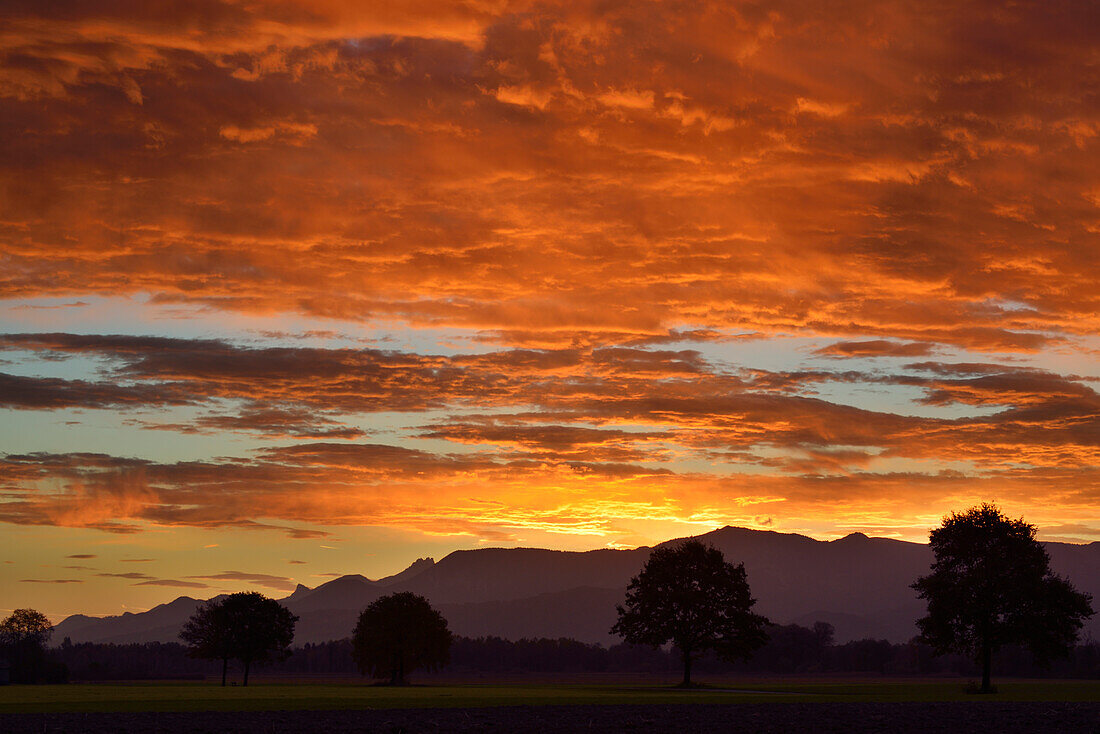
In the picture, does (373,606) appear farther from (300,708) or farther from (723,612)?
(300,708)

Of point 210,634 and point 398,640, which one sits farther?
point 210,634

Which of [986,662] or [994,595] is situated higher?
[994,595]

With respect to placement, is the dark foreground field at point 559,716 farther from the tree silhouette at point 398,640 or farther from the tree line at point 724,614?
the tree silhouette at point 398,640

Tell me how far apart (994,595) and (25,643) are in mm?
163505

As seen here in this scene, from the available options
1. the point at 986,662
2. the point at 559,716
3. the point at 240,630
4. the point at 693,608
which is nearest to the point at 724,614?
the point at 693,608

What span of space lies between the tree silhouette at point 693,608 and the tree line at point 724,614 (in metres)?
0.10

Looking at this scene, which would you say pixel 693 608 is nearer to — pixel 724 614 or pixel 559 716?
pixel 724 614

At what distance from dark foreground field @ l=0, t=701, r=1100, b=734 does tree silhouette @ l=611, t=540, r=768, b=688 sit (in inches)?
1750

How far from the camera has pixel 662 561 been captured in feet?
356

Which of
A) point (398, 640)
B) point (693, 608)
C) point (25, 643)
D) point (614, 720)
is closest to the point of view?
point (614, 720)

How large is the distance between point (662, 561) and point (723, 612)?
317 inches

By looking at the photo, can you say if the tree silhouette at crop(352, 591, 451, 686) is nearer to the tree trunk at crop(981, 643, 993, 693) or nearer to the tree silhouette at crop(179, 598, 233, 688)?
the tree silhouette at crop(179, 598, 233, 688)

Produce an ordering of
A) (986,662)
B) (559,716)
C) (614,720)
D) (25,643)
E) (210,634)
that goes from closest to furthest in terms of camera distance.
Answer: (614,720), (559,716), (986,662), (210,634), (25,643)

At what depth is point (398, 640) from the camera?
138375mm
